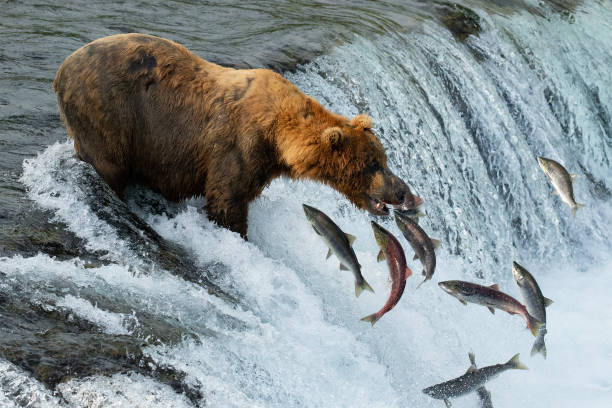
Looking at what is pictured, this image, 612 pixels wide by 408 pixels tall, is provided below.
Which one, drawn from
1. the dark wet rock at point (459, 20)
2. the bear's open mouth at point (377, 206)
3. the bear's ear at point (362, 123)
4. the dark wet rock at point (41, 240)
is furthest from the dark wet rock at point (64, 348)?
the dark wet rock at point (459, 20)

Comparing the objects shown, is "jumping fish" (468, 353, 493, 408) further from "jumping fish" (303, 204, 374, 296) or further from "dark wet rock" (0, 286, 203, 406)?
"dark wet rock" (0, 286, 203, 406)

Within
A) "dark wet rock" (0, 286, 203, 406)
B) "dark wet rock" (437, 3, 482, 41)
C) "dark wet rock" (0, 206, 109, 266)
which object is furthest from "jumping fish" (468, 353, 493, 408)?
"dark wet rock" (437, 3, 482, 41)

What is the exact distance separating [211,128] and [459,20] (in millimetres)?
5385

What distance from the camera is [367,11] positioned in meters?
8.51

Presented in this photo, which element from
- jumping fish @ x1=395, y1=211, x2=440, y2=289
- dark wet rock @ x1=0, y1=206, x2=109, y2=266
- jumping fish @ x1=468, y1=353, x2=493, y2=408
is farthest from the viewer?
jumping fish @ x1=468, y1=353, x2=493, y2=408

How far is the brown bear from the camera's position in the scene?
14.2 feet

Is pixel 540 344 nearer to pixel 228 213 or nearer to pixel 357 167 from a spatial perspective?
pixel 357 167

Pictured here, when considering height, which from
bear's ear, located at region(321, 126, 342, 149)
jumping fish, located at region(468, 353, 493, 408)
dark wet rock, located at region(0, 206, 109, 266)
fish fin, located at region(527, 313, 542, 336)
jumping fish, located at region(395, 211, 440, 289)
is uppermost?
bear's ear, located at region(321, 126, 342, 149)

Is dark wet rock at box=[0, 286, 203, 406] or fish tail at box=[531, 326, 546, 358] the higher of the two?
dark wet rock at box=[0, 286, 203, 406]

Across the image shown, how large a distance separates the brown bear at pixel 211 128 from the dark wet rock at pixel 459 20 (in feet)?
15.6

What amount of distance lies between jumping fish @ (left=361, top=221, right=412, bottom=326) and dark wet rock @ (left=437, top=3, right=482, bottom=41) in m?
5.38

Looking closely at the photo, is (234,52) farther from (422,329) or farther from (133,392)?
(133,392)

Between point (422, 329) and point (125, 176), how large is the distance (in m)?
2.18

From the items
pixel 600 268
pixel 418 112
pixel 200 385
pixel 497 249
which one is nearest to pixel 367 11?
pixel 418 112
